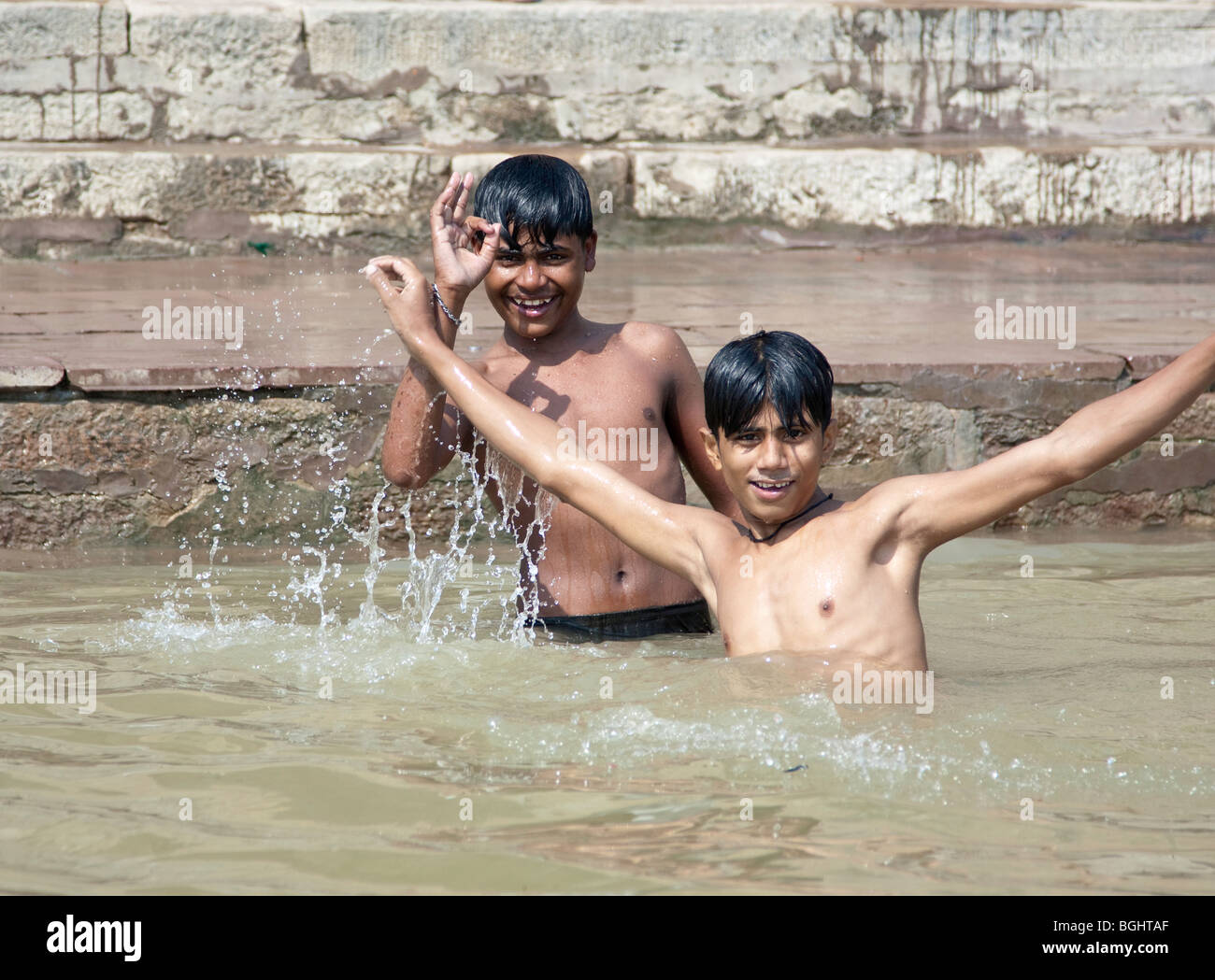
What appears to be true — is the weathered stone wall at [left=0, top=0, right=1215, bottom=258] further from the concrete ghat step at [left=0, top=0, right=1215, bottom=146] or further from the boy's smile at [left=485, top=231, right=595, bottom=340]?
the boy's smile at [left=485, top=231, right=595, bottom=340]

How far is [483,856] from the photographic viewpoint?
232cm

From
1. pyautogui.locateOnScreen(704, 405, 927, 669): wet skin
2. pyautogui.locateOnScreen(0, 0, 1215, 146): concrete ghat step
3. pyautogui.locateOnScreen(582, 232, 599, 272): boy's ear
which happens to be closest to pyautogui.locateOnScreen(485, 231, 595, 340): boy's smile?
pyautogui.locateOnScreen(582, 232, 599, 272): boy's ear

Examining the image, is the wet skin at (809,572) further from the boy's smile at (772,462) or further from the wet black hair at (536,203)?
the wet black hair at (536,203)

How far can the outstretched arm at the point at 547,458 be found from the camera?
10.2ft

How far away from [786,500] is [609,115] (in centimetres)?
537

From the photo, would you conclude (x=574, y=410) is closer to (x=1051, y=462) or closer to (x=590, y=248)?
(x=590, y=248)

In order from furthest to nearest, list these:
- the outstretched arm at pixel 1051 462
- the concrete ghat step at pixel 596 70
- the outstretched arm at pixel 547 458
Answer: the concrete ghat step at pixel 596 70 < the outstretched arm at pixel 547 458 < the outstretched arm at pixel 1051 462

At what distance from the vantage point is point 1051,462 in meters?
2.79

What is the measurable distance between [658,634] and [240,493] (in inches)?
63.9

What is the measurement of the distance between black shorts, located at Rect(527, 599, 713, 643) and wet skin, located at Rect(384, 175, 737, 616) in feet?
0.07

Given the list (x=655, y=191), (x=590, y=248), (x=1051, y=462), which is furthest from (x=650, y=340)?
(x=655, y=191)

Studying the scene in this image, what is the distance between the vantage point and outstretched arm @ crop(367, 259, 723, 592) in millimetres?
3100

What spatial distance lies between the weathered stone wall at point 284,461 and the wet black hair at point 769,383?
63.7 inches

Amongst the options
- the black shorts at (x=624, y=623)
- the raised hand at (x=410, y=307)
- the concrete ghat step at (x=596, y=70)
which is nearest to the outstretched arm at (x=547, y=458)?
the raised hand at (x=410, y=307)
